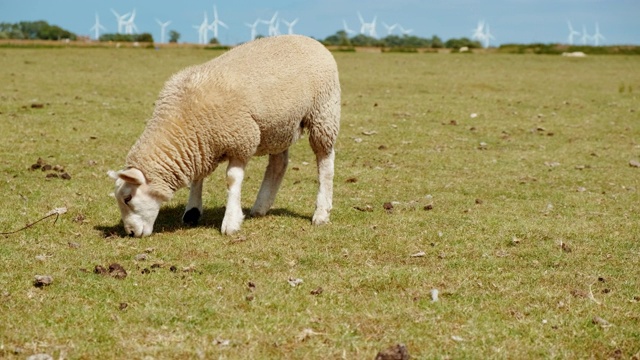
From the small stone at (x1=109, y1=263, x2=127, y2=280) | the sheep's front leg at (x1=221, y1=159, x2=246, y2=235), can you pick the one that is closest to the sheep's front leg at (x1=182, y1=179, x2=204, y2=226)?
the sheep's front leg at (x1=221, y1=159, x2=246, y2=235)

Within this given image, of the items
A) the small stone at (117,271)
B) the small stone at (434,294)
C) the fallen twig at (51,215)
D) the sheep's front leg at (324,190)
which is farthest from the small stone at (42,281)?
the sheep's front leg at (324,190)

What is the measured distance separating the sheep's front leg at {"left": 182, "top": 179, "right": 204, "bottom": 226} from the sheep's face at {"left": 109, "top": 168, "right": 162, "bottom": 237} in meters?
0.99

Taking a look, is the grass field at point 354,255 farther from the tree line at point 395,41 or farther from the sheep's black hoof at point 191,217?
the tree line at point 395,41

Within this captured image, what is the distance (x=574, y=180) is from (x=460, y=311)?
29.3 feet

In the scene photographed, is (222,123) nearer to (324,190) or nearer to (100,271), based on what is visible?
(324,190)

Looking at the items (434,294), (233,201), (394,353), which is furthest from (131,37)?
(394,353)

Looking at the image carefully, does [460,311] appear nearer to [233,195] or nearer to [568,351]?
[568,351]

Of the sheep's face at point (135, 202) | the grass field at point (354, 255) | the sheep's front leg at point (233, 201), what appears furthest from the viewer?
the sheep's front leg at point (233, 201)

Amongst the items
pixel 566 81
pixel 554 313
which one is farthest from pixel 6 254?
pixel 566 81

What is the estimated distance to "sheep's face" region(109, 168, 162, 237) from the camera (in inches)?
Answer: 372

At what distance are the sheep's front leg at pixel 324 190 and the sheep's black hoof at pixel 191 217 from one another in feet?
5.60

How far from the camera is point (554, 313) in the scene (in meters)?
7.35

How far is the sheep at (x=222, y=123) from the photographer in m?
9.65

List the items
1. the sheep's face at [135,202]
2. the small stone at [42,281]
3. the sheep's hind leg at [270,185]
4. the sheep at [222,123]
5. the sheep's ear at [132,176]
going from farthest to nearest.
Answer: the sheep's hind leg at [270,185] < the sheep at [222,123] < the sheep's face at [135,202] < the sheep's ear at [132,176] < the small stone at [42,281]
